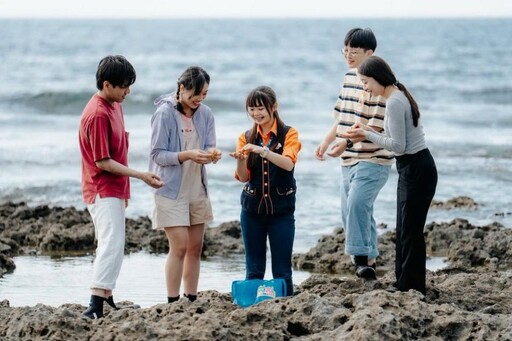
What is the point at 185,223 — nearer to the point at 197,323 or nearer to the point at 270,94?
the point at 270,94

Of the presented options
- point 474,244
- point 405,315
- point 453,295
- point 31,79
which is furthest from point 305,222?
point 31,79

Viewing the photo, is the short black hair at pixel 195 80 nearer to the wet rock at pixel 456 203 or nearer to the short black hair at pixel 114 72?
the short black hair at pixel 114 72

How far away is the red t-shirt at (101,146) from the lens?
5.96m

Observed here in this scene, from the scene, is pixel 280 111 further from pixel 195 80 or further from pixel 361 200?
pixel 195 80

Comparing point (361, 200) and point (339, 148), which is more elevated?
point (339, 148)

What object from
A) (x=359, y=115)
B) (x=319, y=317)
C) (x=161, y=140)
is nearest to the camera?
(x=319, y=317)

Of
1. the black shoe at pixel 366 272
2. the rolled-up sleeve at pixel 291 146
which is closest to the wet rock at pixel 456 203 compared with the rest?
the black shoe at pixel 366 272

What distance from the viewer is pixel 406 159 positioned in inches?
253

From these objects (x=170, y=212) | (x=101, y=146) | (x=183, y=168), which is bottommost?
(x=170, y=212)

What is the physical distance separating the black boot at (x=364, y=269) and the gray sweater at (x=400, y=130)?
1090 mm

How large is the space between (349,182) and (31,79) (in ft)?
101

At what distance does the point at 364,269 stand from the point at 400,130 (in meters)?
1.30

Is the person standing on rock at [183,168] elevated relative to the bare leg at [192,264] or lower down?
elevated

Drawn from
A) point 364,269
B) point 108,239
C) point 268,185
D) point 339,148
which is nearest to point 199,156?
point 268,185
